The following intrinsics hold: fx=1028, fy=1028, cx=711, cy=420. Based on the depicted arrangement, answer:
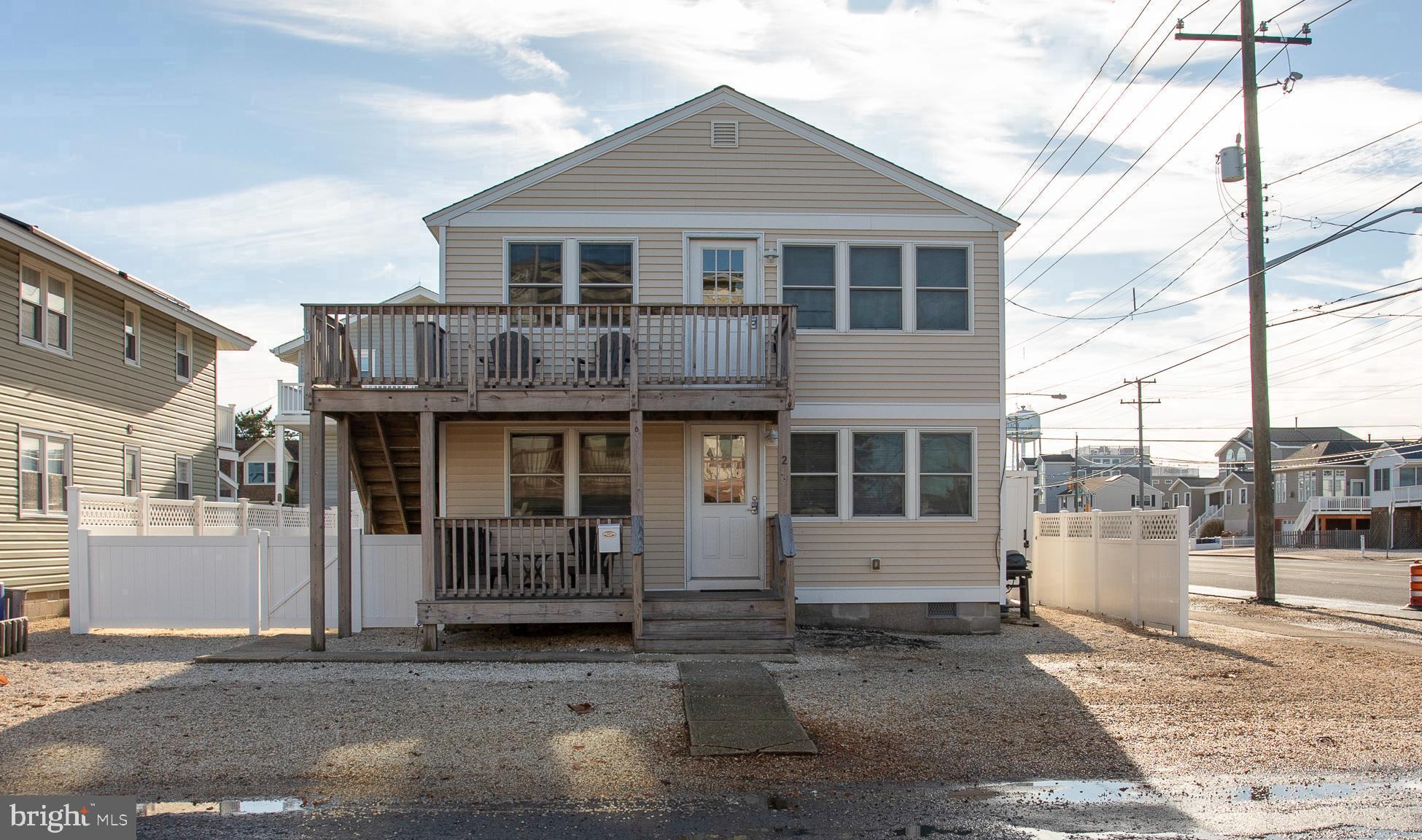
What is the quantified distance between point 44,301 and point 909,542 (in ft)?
45.7

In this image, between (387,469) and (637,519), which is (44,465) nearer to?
(387,469)

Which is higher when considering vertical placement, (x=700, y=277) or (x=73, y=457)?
(x=700, y=277)

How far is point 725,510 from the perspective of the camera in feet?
43.6

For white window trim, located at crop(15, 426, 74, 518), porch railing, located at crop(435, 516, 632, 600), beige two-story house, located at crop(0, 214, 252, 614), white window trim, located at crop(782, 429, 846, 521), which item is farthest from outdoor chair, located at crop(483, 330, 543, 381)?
beige two-story house, located at crop(0, 214, 252, 614)

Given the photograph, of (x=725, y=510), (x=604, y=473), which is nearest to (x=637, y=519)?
(x=604, y=473)

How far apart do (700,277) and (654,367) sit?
170cm

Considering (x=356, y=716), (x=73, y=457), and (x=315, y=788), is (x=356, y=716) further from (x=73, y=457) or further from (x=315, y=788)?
(x=73, y=457)

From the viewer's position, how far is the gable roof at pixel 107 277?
49.9 feet

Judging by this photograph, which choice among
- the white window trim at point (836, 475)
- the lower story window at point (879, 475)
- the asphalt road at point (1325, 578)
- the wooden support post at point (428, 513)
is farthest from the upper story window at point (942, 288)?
the asphalt road at point (1325, 578)

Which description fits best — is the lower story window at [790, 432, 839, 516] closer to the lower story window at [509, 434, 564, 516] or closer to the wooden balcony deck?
the wooden balcony deck

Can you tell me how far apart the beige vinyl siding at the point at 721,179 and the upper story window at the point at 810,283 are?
23.2 inches

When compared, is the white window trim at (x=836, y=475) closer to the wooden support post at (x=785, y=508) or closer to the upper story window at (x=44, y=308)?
the wooden support post at (x=785, y=508)

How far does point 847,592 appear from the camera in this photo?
13508 mm

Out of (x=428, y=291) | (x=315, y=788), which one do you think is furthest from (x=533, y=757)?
(x=428, y=291)
